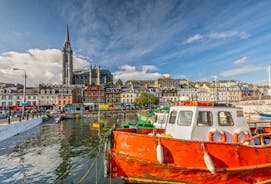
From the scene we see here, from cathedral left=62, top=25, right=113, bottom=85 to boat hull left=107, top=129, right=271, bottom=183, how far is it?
11716 cm

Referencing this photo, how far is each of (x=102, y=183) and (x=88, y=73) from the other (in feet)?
452

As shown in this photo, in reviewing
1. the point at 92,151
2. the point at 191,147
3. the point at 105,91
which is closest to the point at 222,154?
the point at 191,147

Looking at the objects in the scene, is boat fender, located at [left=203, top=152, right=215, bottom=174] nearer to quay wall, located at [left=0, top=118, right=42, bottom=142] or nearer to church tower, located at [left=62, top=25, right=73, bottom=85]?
quay wall, located at [left=0, top=118, right=42, bottom=142]

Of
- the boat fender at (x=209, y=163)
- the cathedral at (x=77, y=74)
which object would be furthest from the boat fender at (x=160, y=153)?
the cathedral at (x=77, y=74)

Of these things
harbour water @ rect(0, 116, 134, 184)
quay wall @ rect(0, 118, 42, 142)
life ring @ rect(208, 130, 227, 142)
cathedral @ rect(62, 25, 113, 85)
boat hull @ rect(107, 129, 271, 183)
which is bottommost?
harbour water @ rect(0, 116, 134, 184)

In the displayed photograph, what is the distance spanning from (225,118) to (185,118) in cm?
196

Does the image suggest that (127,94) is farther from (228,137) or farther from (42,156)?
(228,137)

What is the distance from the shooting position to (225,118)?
7586mm

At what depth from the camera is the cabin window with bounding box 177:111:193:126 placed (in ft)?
24.2

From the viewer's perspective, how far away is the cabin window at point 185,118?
24.2 feet

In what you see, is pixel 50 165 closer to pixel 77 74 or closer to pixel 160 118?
pixel 160 118

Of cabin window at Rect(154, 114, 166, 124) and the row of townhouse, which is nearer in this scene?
cabin window at Rect(154, 114, 166, 124)

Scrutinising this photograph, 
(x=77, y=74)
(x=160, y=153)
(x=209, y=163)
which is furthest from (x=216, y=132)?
(x=77, y=74)

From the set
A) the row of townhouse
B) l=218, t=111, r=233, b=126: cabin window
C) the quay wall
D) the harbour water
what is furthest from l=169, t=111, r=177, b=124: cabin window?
the row of townhouse
